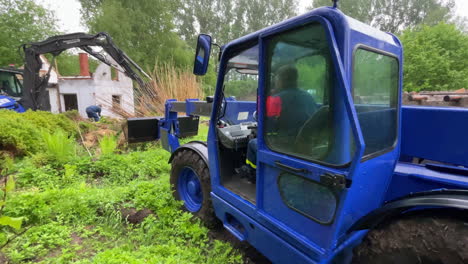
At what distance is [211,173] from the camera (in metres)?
2.54

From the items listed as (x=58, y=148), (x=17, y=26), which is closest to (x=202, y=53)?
(x=58, y=148)

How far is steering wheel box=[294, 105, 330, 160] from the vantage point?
142cm

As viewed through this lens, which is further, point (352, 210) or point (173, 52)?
point (173, 52)

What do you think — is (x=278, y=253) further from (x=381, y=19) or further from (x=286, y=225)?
(x=381, y=19)

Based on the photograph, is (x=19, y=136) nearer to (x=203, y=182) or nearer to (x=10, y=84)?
(x=203, y=182)

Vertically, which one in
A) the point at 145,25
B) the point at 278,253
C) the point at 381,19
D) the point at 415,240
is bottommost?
the point at 278,253

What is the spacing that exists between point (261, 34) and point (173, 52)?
19.0 metres

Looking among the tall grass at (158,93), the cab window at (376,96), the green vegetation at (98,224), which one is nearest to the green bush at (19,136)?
the green vegetation at (98,224)

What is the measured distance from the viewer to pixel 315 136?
58.8 inches

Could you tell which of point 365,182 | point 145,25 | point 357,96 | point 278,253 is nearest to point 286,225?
point 278,253

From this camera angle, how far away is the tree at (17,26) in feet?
58.6

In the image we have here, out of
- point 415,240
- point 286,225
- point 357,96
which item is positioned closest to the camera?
point 415,240

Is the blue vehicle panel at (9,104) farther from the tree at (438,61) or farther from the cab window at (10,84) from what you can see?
the tree at (438,61)

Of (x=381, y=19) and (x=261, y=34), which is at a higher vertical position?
(x=381, y=19)
